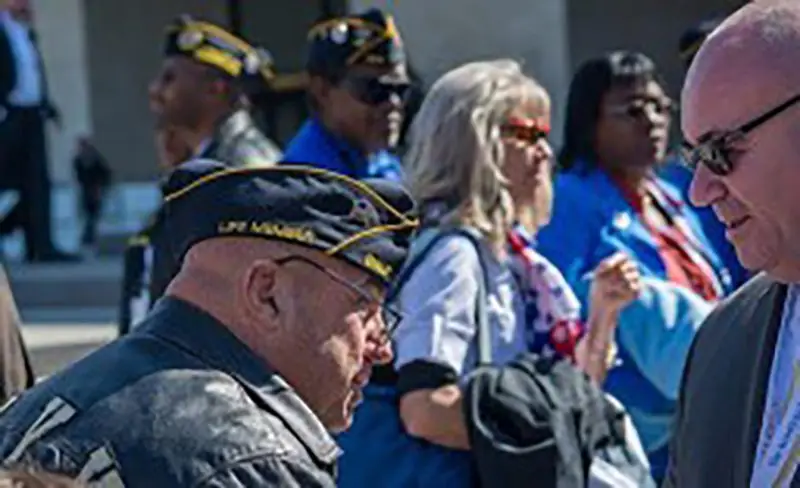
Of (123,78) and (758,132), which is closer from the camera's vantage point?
(758,132)

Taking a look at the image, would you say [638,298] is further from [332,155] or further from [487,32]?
[487,32]

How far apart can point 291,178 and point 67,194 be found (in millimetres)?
14915

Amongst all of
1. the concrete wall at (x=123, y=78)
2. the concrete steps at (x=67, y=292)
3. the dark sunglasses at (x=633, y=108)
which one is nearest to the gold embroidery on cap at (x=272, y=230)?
the dark sunglasses at (x=633, y=108)

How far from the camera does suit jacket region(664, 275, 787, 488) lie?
279cm

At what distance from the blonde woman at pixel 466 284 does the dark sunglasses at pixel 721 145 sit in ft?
3.88

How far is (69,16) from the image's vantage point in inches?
647

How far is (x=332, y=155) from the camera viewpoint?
5.07 m

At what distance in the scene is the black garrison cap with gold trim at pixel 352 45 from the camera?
17.2 ft

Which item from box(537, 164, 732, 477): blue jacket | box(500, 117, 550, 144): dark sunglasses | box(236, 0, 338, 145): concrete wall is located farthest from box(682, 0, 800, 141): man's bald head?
box(236, 0, 338, 145): concrete wall

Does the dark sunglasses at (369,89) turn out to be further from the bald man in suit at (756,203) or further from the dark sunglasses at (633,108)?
the bald man in suit at (756,203)

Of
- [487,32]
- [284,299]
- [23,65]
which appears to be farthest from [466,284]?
[23,65]

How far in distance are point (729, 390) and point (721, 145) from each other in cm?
42

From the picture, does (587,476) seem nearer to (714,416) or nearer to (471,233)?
(471,233)

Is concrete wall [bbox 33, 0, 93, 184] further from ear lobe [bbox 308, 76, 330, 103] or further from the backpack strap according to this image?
the backpack strap
